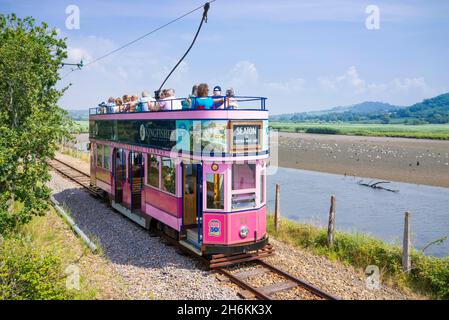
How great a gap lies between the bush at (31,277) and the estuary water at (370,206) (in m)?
9.29

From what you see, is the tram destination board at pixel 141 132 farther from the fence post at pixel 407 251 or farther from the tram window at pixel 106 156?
the fence post at pixel 407 251

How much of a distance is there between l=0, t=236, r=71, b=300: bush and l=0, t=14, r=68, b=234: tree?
2917 mm

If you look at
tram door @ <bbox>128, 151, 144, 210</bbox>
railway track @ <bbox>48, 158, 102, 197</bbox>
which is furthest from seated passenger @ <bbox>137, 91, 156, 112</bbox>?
railway track @ <bbox>48, 158, 102, 197</bbox>

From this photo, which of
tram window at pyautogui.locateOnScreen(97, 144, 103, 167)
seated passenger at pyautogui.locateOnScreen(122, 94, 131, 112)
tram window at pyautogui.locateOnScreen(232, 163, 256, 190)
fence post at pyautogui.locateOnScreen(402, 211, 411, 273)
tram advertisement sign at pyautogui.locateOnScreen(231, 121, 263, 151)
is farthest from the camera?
tram window at pyautogui.locateOnScreen(97, 144, 103, 167)

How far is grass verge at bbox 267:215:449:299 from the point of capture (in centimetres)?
930

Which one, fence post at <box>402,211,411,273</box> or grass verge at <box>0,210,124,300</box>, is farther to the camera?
fence post at <box>402,211,411,273</box>

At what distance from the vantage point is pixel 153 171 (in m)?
11.8

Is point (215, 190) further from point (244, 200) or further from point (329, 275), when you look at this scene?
point (329, 275)

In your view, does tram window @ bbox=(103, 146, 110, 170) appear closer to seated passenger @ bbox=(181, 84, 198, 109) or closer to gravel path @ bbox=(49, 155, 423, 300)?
gravel path @ bbox=(49, 155, 423, 300)

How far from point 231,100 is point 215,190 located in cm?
221

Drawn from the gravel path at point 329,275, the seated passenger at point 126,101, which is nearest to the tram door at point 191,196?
the gravel path at point 329,275
